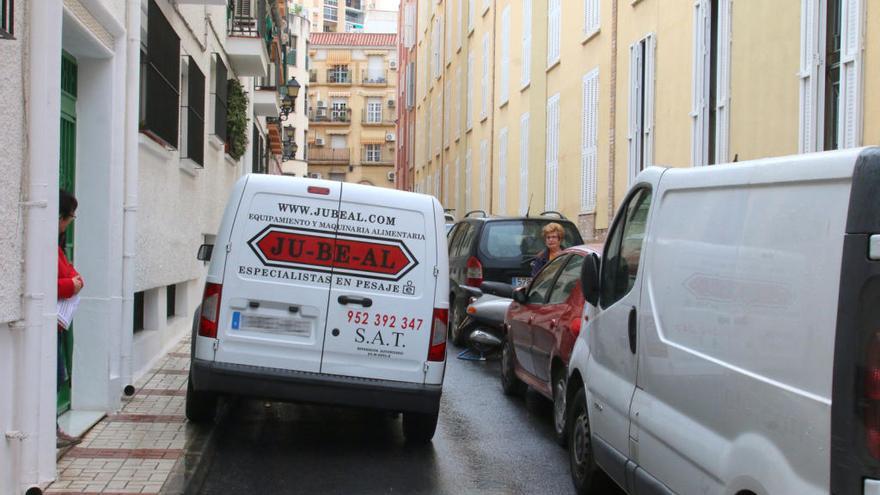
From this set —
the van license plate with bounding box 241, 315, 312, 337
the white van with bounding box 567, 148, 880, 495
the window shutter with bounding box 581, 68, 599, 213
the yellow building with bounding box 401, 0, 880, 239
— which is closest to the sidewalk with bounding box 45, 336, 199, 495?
the van license plate with bounding box 241, 315, 312, 337

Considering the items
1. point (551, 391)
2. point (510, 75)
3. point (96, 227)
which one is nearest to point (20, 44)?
point (96, 227)

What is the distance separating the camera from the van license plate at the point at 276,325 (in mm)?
7016

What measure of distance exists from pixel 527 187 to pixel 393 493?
18169mm

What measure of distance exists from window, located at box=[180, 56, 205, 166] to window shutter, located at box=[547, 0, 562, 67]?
32.3ft

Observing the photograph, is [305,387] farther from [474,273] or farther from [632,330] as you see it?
[474,273]

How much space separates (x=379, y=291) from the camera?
7.15 meters

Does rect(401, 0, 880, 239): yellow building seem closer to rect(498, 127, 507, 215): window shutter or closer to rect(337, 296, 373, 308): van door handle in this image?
rect(498, 127, 507, 215): window shutter

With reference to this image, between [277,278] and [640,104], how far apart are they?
10.3 meters

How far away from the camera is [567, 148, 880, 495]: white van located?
3119mm

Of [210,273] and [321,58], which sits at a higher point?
[321,58]

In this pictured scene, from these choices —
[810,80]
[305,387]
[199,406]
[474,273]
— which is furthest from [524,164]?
[305,387]

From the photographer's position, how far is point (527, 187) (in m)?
24.0

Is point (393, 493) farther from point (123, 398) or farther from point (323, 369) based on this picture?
point (123, 398)

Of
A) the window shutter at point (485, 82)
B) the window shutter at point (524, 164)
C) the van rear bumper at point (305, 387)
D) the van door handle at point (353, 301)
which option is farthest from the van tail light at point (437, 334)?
the window shutter at point (485, 82)
